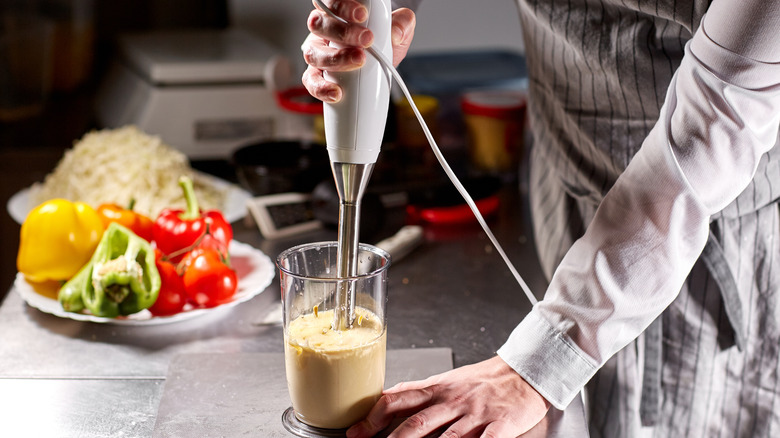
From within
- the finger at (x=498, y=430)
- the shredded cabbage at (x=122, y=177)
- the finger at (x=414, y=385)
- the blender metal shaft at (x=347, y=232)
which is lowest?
the shredded cabbage at (x=122, y=177)

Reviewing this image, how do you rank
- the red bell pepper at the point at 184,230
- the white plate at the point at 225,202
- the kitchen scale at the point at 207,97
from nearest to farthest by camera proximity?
the red bell pepper at the point at 184,230 < the white plate at the point at 225,202 < the kitchen scale at the point at 207,97

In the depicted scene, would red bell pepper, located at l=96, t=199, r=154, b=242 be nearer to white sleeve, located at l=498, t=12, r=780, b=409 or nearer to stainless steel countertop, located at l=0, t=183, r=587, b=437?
stainless steel countertop, located at l=0, t=183, r=587, b=437

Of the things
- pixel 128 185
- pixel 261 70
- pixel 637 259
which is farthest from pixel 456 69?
pixel 637 259

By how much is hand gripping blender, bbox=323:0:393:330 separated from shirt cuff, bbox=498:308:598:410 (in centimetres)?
21

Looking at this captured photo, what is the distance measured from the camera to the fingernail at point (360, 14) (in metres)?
0.79

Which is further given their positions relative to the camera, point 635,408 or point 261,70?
point 261,70

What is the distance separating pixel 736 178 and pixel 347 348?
1.47 feet

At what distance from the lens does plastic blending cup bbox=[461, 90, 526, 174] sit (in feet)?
5.80

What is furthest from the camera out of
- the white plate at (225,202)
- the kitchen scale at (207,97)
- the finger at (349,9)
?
the kitchen scale at (207,97)

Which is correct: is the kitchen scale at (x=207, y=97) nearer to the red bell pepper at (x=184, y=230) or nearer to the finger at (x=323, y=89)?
the red bell pepper at (x=184, y=230)

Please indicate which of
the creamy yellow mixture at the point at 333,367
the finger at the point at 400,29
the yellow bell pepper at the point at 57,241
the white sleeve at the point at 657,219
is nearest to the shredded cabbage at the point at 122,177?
the yellow bell pepper at the point at 57,241

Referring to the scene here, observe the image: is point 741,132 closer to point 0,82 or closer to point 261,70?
point 261,70

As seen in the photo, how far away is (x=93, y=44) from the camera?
91.0 inches

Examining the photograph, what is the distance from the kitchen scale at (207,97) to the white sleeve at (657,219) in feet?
3.76
